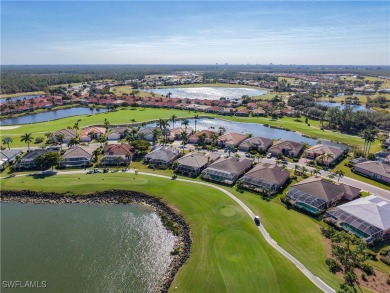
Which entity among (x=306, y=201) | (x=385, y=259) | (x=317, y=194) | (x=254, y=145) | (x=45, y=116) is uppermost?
(x=317, y=194)

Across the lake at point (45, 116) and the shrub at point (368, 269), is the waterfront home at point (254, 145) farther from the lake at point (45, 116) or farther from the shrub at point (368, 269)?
the lake at point (45, 116)

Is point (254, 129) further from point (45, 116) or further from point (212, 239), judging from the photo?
point (45, 116)

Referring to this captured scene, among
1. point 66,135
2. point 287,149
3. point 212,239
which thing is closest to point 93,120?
point 66,135

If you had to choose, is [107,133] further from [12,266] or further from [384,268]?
[384,268]

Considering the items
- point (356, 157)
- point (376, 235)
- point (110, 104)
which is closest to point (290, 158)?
point (356, 157)

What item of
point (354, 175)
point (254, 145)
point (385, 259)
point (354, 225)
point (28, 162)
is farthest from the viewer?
point (254, 145)

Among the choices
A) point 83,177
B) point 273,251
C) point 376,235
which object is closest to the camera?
point 273,251

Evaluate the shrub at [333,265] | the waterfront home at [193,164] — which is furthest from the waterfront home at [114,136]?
the shrub at [333,265]
